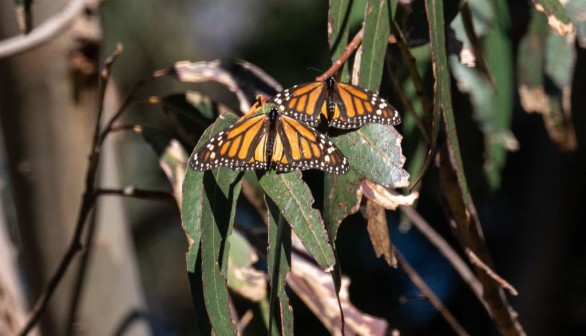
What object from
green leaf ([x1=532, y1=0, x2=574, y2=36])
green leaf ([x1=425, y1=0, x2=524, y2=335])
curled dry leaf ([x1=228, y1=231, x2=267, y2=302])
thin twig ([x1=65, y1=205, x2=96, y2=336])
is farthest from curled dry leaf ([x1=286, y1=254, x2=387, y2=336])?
green leaf ([x1=532, y1=0, x2=574, y2=36])

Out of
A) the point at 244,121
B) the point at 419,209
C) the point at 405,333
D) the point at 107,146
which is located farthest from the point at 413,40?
the point at 405,333

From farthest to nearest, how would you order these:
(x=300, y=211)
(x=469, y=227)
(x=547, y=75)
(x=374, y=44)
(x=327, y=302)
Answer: (x=547, y=75)
(x=327, y=302)
(x=469, y=227)
(x=374, y=44)
(x=300, y=211)

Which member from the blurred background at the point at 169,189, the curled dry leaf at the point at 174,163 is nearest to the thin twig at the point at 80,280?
the blurred background at the point at 169,189

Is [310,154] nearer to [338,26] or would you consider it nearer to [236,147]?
[236,147]

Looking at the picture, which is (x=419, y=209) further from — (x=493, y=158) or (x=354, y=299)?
(x=493, y=158)

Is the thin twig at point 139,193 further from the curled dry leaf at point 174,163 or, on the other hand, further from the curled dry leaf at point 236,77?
the curled dry leaf at point 236,77

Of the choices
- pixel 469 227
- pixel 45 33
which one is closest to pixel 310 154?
pixel 469 227
